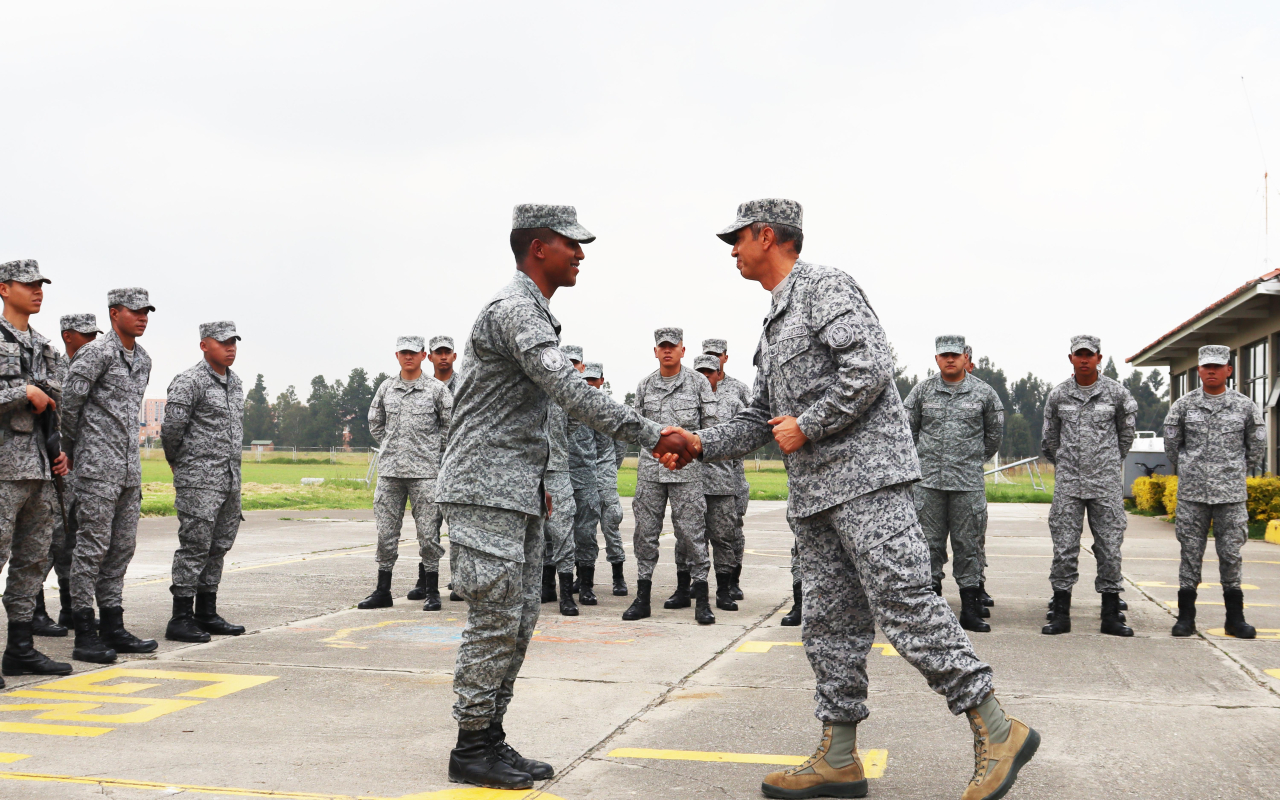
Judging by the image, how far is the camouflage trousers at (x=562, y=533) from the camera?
24.7 feet

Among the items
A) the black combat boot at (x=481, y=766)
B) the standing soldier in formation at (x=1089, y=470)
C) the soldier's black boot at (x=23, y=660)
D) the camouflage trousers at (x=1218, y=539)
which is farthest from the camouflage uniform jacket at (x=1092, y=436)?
the soldier's black boot at (x=23, y=660)

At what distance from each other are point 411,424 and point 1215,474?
230 inches

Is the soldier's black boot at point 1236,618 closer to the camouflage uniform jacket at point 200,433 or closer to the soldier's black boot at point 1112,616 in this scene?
the soldier's black boot at point 1112,616

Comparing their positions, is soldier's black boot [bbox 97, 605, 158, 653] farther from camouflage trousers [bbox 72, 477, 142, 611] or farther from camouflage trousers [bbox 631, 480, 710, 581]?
camouflage trousers [bbox 631, 480, 710, 581]

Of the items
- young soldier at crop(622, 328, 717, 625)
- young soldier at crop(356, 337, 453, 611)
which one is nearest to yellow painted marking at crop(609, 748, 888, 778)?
young soldier at crop(622, 328, 717, 625)

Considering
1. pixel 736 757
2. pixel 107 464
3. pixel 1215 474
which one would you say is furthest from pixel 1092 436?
pixel 107 464

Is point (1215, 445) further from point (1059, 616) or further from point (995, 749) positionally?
point (995, 749)

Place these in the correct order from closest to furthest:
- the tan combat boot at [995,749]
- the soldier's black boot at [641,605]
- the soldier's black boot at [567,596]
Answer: the tan combat boot at [995,749]
the soldier's black boot at [641,605]
the soldier's black boot at [567,596]

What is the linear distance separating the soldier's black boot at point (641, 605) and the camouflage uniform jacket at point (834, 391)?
3.96 metres

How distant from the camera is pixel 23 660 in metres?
5.43

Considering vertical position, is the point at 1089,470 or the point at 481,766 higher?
the point at 1089,470

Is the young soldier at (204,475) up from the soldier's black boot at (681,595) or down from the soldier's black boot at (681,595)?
up

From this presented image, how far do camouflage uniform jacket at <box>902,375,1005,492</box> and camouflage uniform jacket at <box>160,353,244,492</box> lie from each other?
463cm

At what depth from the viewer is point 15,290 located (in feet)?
18.6
